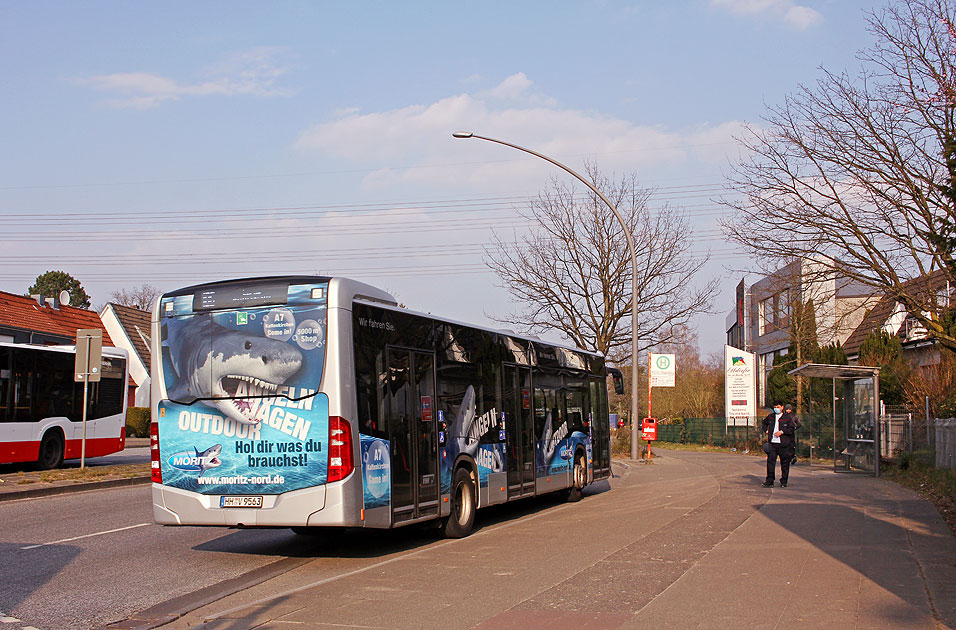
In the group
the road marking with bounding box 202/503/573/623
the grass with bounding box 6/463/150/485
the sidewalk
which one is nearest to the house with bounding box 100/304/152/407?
the grass with bounding box 6/463/150/485

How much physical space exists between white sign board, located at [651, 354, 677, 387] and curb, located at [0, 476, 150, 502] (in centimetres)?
1744

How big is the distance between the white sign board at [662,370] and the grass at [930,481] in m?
9.70

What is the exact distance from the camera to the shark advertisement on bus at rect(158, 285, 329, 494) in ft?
31.3

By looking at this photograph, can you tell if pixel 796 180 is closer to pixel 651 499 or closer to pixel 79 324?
pixel 651 499

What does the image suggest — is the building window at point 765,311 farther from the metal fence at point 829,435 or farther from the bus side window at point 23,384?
the bus side window at point 23,384

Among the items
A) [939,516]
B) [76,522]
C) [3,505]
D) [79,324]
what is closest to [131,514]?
[76,522]

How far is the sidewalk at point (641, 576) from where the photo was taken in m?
7.16

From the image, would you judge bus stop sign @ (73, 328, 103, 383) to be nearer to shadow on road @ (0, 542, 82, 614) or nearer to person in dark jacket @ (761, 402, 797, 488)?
shadow on road @ (0, 542, 82, 614)

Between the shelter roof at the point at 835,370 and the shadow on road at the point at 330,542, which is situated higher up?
the shelter roof at the point at 835,370

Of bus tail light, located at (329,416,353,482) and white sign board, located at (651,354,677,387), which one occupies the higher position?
white sign board, located at (651,354,677,387)

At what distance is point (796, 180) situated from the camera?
18.5 m

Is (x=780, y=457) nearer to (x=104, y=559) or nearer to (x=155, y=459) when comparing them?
(x=155, y=459)

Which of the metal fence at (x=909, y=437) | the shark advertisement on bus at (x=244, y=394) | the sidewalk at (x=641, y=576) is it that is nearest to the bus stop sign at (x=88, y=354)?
the sidewalk at (x=641, y=576)

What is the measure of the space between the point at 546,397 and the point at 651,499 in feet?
8.91
